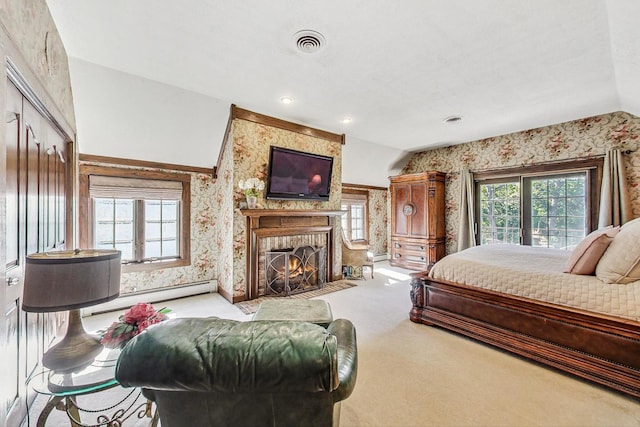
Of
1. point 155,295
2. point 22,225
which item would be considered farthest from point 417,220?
point 22,225

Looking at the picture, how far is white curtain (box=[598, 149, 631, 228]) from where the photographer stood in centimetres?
374

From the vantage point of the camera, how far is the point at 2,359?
4.21ft

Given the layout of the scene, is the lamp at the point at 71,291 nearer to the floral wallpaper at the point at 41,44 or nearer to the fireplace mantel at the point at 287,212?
the floral wallpaper at the point at 41,44

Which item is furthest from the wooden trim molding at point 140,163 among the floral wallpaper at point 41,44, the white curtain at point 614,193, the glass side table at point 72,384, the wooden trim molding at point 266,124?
the white curtain at point 614,193

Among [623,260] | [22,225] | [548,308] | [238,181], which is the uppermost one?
[238,181]

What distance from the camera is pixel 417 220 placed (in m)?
5.83

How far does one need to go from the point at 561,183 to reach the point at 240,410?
5.59 meters

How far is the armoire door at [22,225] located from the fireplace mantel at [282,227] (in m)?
1.99

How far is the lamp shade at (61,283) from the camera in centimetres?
122

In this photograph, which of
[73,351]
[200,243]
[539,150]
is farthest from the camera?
[539,150]

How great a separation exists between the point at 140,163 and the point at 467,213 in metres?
5.64

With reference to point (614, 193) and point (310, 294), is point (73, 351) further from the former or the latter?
point (614, 193)

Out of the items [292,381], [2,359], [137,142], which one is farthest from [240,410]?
[137,142]

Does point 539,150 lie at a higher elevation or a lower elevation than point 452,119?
lower
